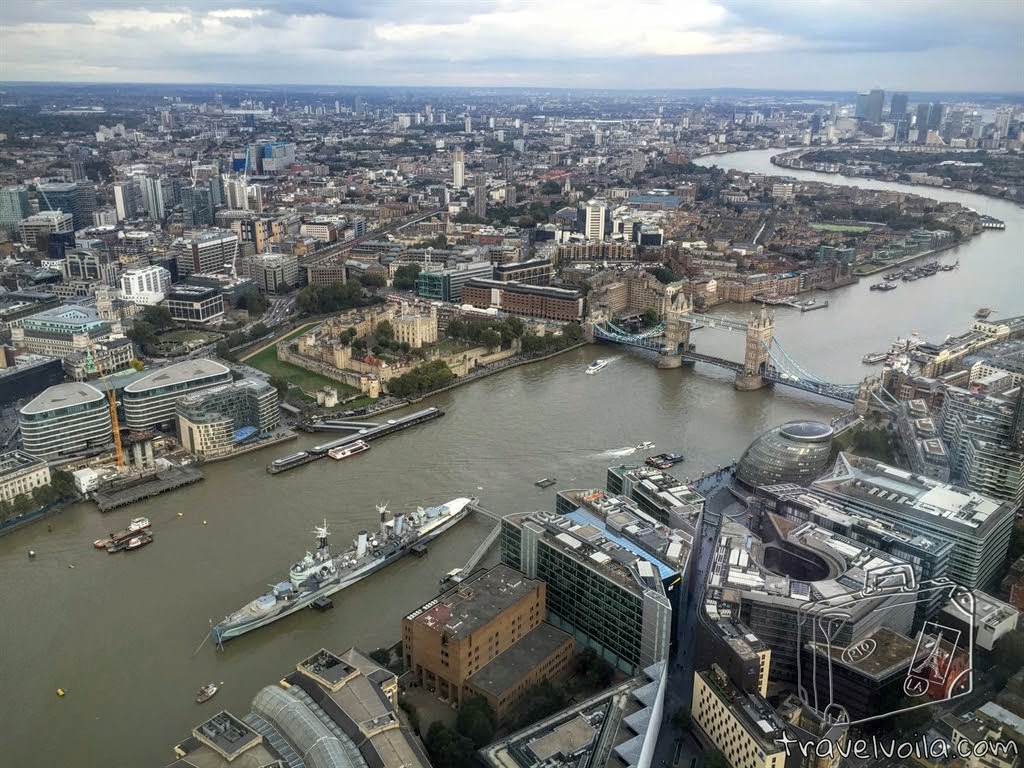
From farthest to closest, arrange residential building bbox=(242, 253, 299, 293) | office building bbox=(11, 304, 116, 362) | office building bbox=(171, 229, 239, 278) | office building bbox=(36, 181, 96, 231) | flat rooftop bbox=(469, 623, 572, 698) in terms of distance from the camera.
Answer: office building bbox=(36, 181, 96, 231), office building bbox=(171, 229, 239, 278), residential building bbox=(242, 253, 299, 293), office building bbox=(11, 304, 116, 362), flat rooftop bbox=(469, 623, 572, 698)

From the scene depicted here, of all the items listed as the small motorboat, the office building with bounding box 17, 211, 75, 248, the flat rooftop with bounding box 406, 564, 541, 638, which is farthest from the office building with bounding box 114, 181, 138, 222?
the flat rooftop with bounding box 406, 564, 541, 638

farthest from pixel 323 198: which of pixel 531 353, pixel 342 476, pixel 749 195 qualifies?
pixel 342 476

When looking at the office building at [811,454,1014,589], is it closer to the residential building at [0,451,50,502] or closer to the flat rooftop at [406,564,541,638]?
the flat rooftop at [406,564,541,638]

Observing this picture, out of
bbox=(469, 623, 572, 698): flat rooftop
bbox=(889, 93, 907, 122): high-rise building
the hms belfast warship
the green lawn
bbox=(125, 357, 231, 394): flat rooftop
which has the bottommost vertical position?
the hms belfast warship

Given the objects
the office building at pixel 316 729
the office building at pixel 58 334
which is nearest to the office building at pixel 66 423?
the office building at pixel 58 334

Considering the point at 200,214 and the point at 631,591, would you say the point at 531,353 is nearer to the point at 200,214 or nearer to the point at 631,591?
the point at 631,591

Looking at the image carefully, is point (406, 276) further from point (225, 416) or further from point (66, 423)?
point (66, 423)

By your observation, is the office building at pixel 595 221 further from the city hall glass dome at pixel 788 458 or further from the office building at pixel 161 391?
the city hall glass dome at pixel 788 458
